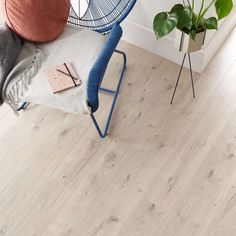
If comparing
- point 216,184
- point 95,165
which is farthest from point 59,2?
point 216,184

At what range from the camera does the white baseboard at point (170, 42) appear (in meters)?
1.84

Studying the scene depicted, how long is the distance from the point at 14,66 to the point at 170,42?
0.83 metres

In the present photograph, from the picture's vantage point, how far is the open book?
1439mm

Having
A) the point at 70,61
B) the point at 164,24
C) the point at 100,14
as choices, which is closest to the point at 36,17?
the point at 70,61

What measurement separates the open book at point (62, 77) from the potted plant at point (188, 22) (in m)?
0.39

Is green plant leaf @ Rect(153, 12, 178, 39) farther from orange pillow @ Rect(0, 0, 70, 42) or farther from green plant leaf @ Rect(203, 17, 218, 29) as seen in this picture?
orange pillow @ Rect(0, 0, 70, 42)

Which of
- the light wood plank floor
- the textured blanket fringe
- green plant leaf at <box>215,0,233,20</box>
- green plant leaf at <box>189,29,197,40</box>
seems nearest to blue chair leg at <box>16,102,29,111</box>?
→ the light wood plank floor

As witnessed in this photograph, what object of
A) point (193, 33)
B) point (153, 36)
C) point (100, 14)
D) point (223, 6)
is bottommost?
point (153, 36)

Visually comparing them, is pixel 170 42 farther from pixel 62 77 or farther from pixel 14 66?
Result: pixel 14 66

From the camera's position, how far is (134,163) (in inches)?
65.7

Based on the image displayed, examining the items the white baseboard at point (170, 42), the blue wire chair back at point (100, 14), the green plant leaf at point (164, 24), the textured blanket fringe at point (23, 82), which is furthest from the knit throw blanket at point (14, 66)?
the white baseboard at point (170, 42)

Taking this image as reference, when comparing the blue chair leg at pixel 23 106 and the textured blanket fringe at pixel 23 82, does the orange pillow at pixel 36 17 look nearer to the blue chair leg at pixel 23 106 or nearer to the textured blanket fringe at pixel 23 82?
the textured blanket fringe at pixel 23 82

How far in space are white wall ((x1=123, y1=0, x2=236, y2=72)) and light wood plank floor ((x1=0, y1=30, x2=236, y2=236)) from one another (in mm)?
70

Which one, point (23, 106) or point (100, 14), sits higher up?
point (100, 14)
